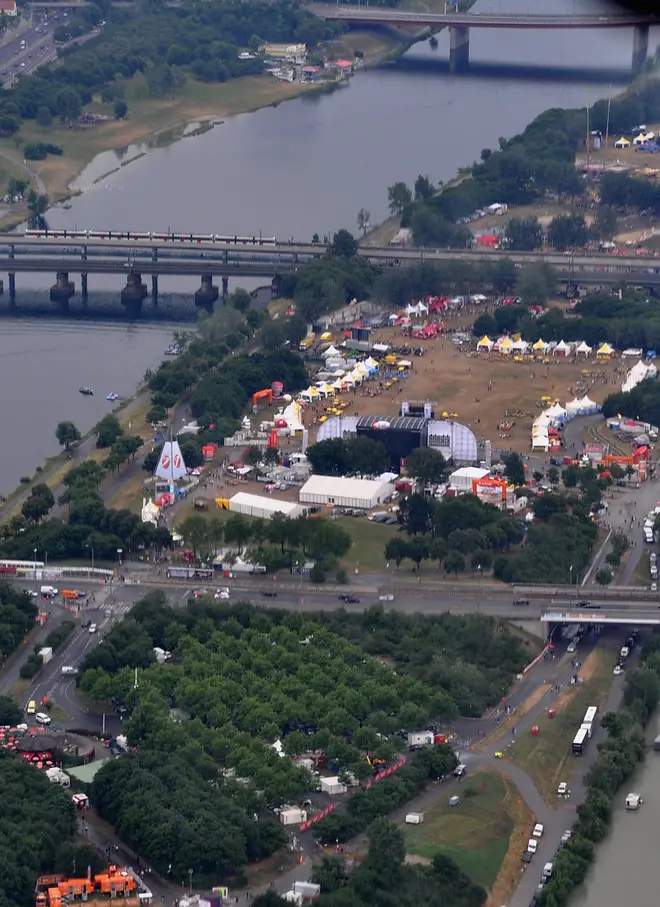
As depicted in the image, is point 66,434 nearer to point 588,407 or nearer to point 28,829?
point 588,407

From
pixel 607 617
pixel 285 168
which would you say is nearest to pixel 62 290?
pixel 285 168

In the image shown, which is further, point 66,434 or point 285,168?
point 285,168

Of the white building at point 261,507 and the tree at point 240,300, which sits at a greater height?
the white building at point 261,507

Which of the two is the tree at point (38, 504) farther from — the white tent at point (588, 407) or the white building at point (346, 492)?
the white tent at point (588, 407)

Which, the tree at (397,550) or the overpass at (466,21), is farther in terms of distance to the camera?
the overpass at (466,21)

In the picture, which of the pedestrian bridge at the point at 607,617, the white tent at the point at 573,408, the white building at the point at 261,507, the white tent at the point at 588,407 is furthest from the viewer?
the white tent at the point at 588,407

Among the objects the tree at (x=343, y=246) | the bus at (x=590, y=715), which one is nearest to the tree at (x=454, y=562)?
the bus at (x=590, y=715)
